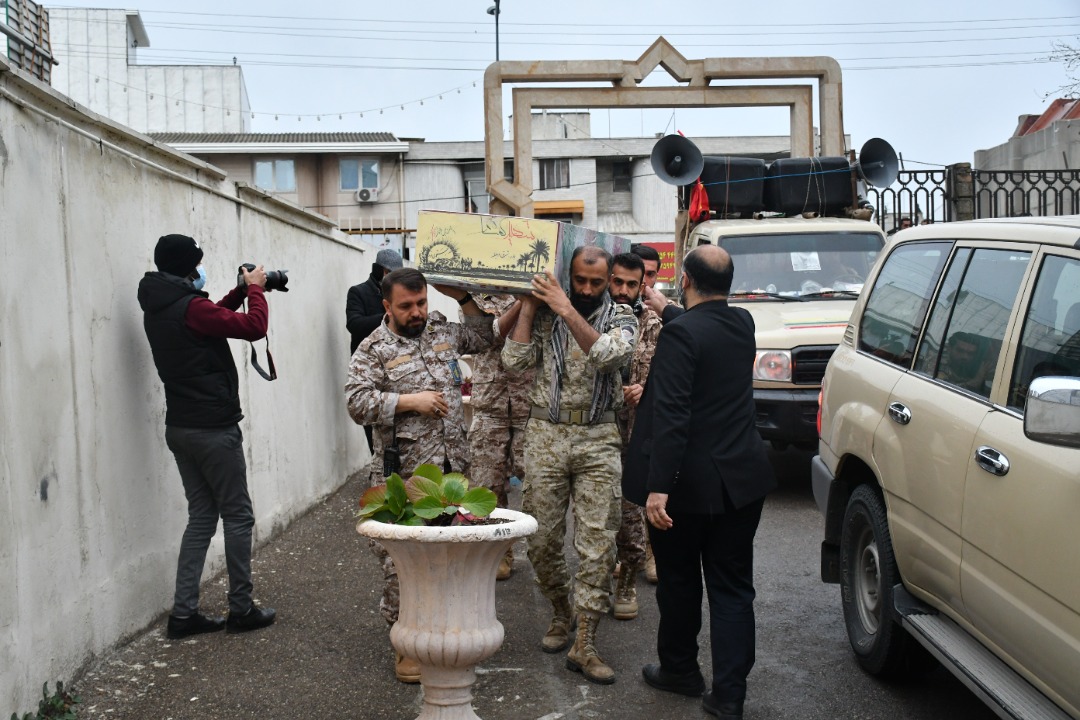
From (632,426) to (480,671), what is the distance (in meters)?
1.53

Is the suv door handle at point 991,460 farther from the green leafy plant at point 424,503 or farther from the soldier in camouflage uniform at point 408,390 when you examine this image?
the soldier in camouflage uniform at point 408,390

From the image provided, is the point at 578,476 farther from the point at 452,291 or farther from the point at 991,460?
the point at 991,460

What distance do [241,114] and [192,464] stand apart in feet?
149

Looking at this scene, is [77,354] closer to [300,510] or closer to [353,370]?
[353,370]

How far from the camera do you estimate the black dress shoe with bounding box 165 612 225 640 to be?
5.83 metres

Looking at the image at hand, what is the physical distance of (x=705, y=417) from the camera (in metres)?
4.78

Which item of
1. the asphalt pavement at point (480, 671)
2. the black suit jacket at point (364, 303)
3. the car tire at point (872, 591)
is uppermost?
the black suit jacket at point (364, 303)

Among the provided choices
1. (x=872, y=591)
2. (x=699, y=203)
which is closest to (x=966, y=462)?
(x=872, y=591)

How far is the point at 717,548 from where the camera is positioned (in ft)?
15.9

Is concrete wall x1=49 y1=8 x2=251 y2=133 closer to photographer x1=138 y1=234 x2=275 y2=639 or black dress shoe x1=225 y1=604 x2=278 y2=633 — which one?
photographer x1=138 y1=234 x2=275 y2=639

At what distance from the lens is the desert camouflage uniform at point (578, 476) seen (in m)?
5.34

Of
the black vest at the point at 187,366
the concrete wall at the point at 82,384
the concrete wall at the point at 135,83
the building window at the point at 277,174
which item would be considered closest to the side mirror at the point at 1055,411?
the concrete wall at the point at 82,384

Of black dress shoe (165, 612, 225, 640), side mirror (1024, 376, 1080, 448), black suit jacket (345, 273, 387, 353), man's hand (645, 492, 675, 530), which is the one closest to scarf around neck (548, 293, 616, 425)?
man's hand (645, 492, 675, 530)

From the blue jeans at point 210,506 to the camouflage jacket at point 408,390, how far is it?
864 millimetres
